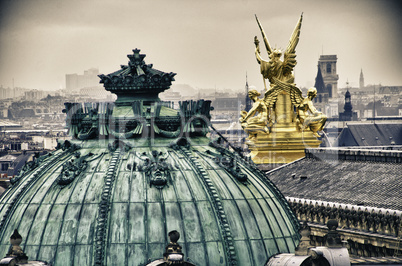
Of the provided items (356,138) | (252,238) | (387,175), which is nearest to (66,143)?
(252,238)

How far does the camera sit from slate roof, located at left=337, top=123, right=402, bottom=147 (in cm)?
15600

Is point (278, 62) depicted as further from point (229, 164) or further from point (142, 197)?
point (142, 197)

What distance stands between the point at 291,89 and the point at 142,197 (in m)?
62.5

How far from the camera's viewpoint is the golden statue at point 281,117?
78750 millimetres

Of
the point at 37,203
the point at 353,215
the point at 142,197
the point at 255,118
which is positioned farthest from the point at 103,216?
the point at 255,118

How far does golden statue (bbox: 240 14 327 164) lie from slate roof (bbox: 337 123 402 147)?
74248 mm

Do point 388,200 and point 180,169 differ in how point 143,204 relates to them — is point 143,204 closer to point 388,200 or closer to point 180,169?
point 180,169

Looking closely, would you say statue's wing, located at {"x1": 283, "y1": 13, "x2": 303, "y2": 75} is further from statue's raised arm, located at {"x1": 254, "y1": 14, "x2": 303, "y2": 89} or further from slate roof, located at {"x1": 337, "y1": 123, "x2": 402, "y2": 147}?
slate roof, located at {"x1": 337, "y1": 123, "x2": 402, "y2": 147}

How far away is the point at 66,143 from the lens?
19578 millimetres

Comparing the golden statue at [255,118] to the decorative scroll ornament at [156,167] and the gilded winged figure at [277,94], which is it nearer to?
the gilded winged figure at [277,94]

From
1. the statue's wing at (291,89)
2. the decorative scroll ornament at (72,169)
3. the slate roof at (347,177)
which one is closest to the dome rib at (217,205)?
the decorative scroll ornament at (72,169)

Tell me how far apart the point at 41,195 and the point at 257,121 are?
61030mm

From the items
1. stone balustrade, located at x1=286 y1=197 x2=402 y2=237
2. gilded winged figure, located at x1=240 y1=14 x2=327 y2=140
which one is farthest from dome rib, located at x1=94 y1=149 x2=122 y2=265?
gilded winged figure, located at x1=240 y1=14 x2=327 y2=140

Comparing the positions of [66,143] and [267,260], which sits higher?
[66,143]
